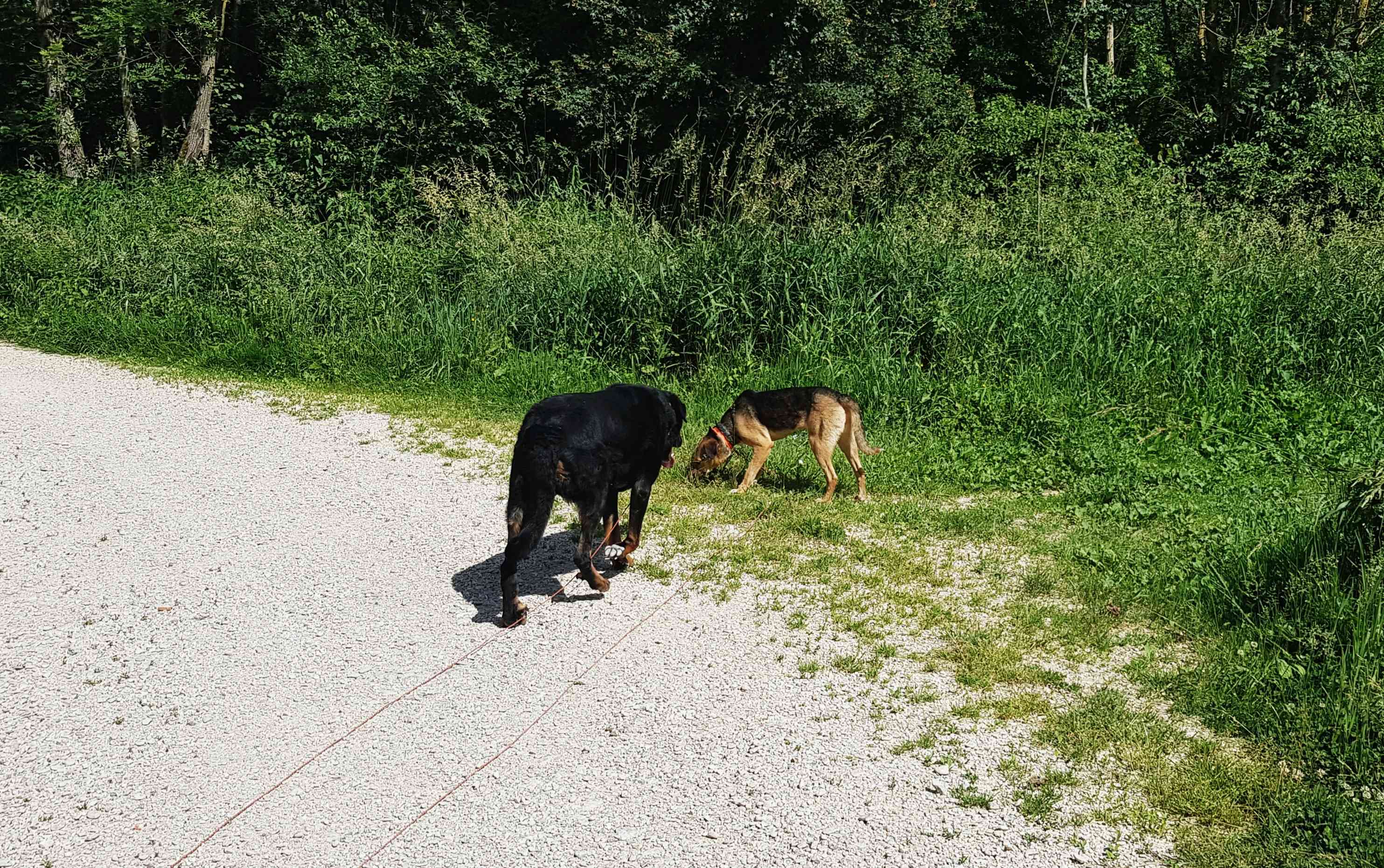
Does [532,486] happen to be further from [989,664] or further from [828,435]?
[828,435]

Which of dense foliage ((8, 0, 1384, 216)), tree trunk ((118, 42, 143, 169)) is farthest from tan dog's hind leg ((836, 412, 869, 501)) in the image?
tree trunk ((118, 42, 143, 169))

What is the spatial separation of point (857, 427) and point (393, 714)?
12.9ft

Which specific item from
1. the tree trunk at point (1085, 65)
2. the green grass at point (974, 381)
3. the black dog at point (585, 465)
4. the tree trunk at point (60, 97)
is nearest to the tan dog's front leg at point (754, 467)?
the green grass at point (974, 381)

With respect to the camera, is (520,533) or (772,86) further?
(772,86)

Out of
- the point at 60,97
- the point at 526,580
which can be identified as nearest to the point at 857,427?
the point at 526,580

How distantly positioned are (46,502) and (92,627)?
2.54 meters

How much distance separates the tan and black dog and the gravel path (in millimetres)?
1466

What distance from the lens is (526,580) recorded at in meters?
6.16

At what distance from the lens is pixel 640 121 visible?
60.3 feet

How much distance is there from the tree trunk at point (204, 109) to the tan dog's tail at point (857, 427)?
20245 millimetres

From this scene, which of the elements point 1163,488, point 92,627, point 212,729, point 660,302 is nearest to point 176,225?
point 660,302

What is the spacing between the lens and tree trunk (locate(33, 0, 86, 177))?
71.4ft

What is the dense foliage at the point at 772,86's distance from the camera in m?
17.5

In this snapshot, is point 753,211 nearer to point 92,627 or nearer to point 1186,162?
point 92,627
